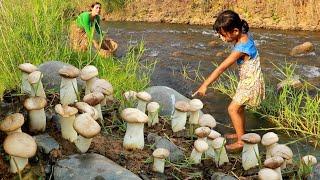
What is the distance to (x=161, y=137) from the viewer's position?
163 inches

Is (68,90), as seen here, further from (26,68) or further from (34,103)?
(34,103)

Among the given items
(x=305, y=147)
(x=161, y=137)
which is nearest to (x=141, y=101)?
(x=161, y=137)

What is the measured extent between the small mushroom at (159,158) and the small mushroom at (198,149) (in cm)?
31

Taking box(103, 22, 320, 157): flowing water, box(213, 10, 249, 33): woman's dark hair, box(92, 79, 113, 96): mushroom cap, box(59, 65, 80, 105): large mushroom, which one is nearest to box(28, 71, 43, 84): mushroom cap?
box(59, 65, 80, 105): large mushroom

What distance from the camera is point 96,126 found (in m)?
3.18

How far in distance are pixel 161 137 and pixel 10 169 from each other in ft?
4.74

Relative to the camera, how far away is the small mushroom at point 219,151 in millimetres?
3818

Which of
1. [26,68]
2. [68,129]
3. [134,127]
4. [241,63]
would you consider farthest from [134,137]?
[241,63]

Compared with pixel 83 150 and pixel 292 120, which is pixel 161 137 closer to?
pixel 83 150

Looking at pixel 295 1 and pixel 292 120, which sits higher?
pixel 295 1

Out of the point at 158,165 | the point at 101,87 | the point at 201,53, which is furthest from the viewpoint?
the point at 201,53

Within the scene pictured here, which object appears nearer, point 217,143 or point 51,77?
point 217,143

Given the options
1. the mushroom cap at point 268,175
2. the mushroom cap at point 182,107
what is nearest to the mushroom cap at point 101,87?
the mushroom cap at point 182,107

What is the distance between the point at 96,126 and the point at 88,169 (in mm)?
327
